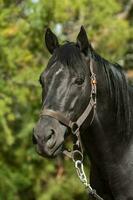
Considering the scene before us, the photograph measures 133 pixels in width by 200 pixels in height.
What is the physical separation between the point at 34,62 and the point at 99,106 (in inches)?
448

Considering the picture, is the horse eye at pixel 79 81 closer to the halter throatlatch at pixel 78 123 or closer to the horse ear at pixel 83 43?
the halter throatlatch at pixel 78 123

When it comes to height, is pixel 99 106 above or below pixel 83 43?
below

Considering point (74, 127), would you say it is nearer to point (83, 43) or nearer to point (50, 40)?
point (83, 43)

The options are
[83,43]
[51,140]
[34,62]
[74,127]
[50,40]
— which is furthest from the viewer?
[34,62]

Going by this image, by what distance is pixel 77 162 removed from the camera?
509 centimetres

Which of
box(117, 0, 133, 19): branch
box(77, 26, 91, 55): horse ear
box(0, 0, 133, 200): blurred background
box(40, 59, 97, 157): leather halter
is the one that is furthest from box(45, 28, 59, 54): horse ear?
box(117, 0, 133, 19): branch

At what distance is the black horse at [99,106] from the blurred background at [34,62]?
7446 mm

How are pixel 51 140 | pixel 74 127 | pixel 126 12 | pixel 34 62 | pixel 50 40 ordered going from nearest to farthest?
pixel 51 140
pixel 74 127
pixel 50 40
pixel 34 62
pixel 126 12

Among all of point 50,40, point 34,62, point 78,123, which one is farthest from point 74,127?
point 34,62

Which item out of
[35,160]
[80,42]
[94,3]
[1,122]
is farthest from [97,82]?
[35,160]

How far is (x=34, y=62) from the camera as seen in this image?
16.4 metres

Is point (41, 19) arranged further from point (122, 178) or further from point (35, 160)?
point (122, 178)

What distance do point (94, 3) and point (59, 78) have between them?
11116 mm

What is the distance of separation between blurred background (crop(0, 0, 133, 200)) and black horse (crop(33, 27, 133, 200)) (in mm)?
7446
